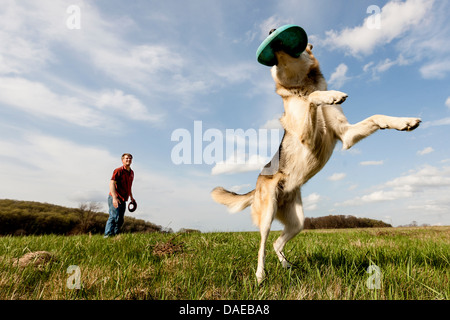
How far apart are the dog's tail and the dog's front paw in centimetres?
193

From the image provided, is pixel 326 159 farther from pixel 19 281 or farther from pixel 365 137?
pixel 19 281

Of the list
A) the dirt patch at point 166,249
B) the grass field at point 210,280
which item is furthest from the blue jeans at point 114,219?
the grass field at point 210,280

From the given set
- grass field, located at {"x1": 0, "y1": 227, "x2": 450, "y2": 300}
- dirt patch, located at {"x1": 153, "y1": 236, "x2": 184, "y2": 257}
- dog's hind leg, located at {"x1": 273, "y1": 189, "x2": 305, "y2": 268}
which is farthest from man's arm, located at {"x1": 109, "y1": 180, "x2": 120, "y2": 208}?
dog's hind leg, located at {"x1": 273, "y1": 189, "x2": 305, "y2": 268}

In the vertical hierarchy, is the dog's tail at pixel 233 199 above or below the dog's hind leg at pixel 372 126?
below

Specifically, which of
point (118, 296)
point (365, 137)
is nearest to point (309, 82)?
point (365, 137)

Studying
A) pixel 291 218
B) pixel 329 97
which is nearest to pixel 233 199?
pixel 291 218

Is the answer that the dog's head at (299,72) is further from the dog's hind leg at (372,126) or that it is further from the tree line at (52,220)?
the tree line at (52,220)

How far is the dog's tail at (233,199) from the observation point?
4539 mm

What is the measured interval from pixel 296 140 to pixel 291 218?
1.19 meters

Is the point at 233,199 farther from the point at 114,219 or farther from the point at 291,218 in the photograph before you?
the point at 114,219

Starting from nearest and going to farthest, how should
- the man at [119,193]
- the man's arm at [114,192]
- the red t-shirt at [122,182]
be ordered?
the man's arm at [114,192]
the man at [119,193]
the red t-shirt at [122,182]

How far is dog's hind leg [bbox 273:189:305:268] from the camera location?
4.11 meters

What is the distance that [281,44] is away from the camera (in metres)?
3.63
